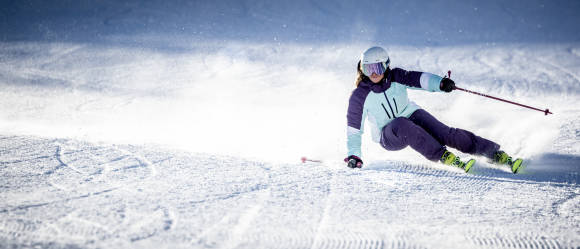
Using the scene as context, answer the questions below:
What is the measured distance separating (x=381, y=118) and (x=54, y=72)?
5.48 m

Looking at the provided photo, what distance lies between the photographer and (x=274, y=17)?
990cm

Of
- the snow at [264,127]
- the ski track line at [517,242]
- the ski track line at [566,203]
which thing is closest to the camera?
the ski track line at [517,242]

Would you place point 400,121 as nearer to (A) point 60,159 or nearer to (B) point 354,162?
(B) point 354,162

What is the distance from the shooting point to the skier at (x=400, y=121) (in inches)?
123

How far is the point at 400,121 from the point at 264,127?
1801mm

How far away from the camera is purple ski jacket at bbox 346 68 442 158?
10.7 feet

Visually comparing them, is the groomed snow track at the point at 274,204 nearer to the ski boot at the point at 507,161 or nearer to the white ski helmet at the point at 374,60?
the ski boot at the point at 507,161

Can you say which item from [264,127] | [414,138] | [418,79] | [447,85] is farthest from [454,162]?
[264,127]

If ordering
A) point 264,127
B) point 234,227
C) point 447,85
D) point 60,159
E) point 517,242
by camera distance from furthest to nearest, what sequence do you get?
point 264,127 < point 60,159 < point 447,85 < point 234,227 < point 517,242

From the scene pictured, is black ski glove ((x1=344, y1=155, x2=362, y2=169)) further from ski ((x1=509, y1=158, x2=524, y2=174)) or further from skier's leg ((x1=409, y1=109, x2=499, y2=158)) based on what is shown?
ski ((x1=509, y1=158, x2=524, y2=174))

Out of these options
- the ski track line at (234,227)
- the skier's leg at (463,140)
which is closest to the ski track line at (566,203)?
the skier's leg at (463,140)

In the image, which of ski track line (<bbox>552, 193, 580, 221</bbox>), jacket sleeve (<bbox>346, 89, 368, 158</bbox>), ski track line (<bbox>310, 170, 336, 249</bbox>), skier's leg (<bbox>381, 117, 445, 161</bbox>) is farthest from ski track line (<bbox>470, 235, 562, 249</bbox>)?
jacket sleeve (<bbox>346, 89, 368, 158</bbox>)

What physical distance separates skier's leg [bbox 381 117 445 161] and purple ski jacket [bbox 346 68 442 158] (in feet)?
0.41

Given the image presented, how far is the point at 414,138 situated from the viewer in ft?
10.3
